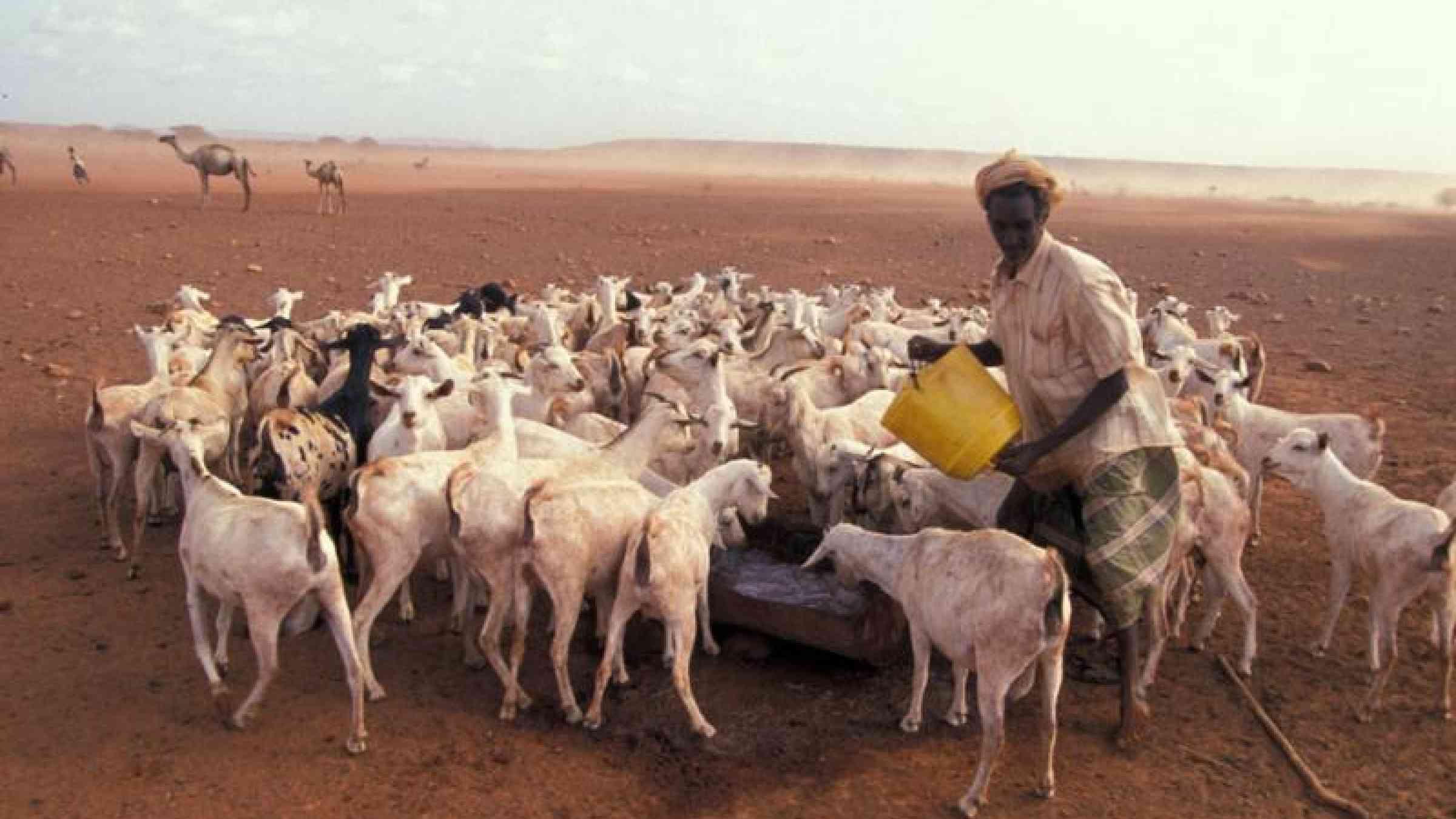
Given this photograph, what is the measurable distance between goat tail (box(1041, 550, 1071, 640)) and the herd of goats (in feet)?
0.04

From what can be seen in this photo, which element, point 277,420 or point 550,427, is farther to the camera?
point 550,427

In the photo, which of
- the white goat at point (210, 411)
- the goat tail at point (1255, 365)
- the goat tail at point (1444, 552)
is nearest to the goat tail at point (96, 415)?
the white goat at point (210, 411)

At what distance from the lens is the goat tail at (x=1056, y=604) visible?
5184 mm

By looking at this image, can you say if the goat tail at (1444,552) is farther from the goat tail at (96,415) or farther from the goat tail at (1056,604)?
the goat tail at (96,415)

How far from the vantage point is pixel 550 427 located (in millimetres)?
8562

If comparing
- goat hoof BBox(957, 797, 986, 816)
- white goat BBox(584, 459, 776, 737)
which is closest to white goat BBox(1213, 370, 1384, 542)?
goat hoof BBox(957, 797, 986, 816)

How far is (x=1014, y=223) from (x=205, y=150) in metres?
34.3

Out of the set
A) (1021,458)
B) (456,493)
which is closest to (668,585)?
(456,493)

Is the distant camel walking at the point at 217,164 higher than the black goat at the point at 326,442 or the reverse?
higher

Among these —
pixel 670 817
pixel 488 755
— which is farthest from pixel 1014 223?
pixel 488 755

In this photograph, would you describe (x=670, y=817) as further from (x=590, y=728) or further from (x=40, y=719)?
(x=40, y=719)

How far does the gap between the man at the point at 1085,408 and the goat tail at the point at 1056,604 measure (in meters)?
0.57

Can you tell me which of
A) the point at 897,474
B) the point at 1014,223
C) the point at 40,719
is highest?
the point at 1014,223

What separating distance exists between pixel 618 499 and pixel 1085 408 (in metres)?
2.78
